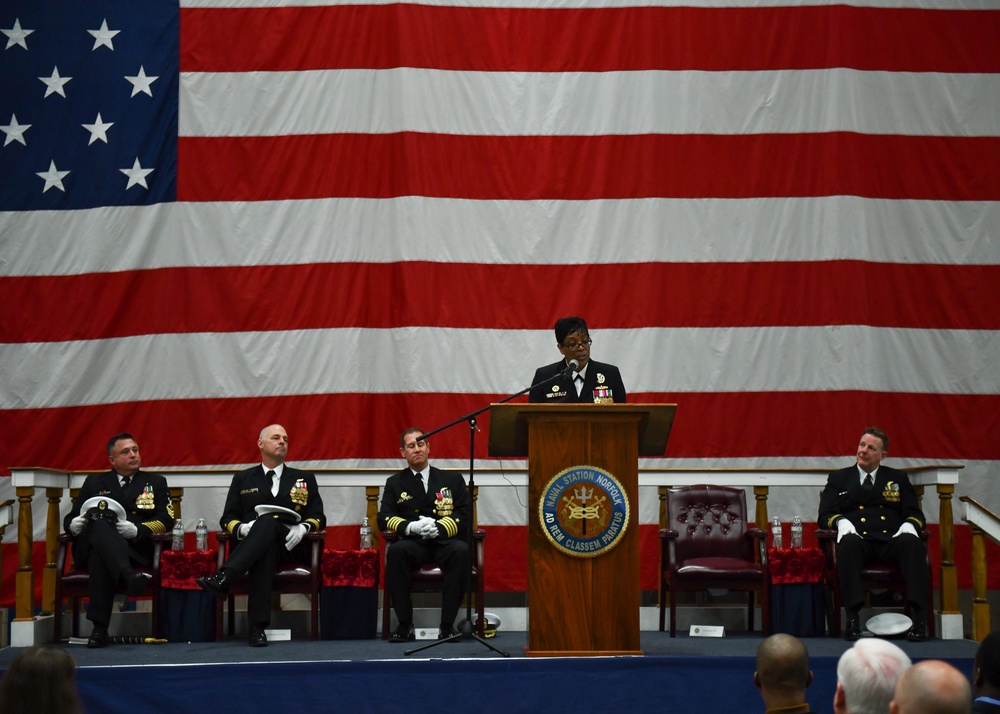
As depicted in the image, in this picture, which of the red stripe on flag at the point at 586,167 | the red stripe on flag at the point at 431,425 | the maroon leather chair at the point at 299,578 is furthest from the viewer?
the red stripe on flag at the point at 586,167

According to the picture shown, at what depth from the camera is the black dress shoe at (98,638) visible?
5.75 m

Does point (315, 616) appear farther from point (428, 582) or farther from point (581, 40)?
point (581, 40)

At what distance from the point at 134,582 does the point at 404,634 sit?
1.44m

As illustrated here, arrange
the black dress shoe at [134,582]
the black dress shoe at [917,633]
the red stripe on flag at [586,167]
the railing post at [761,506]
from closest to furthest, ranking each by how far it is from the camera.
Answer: the black dress shoe at [917,633], the black dress shoe at [134,582], the railing post at [761,506], the red stripe on flag at [586,167]

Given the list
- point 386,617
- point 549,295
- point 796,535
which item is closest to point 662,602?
point 796,535

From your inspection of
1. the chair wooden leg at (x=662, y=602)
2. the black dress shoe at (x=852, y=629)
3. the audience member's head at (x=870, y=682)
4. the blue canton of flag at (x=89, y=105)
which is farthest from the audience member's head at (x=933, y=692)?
the blue canton of flag at (x=89, y=105)

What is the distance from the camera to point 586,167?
7.67 metres

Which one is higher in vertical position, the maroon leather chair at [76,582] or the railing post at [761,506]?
the railing post at [761,506]

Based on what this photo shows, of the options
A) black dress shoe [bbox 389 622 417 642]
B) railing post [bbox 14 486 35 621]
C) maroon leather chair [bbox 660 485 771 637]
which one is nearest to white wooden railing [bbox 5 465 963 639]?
railing post [bbox 14 486 35 621]

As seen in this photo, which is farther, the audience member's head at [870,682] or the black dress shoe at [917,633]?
the black dress shoe at [917,633]

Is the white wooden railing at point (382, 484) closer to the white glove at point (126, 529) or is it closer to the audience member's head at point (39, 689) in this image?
the white glove at point (126, 529)

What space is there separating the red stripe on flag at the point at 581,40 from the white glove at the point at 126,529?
3.35m

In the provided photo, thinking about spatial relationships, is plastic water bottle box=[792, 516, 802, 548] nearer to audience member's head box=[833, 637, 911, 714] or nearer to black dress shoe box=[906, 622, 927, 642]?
black dress shoe box=[906, 622, 927, 642]

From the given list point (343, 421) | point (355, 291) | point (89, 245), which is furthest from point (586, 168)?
point (89, 245)
